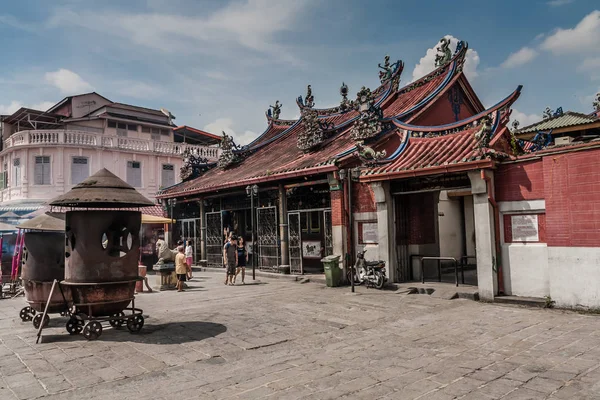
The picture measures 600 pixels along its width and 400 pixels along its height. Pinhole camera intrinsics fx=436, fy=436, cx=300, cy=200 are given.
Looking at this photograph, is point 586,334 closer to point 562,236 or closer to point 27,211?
point 562,236

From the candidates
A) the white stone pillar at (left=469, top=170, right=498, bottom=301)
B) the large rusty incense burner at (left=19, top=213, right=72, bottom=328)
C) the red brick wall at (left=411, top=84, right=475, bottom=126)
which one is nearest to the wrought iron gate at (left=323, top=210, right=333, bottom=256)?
the red brick wall at (left=411, top=84, right=475, bottom=126)

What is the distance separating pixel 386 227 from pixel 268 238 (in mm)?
5889

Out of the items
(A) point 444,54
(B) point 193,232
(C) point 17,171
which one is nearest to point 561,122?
(A) point 444,54

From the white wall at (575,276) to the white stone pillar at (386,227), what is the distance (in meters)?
4.36

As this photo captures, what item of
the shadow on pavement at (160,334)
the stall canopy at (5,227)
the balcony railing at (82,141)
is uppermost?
the balcony railing at (82,141)

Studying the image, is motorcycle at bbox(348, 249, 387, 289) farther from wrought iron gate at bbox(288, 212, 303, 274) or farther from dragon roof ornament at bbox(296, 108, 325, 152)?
dragon roof ornament at bbox(296, 108, 325, 152)

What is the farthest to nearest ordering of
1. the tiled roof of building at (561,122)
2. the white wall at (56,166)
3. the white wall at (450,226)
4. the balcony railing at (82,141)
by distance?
the balcony railing at (82,141), the white wall at (56,166), the tiled roof of building at (561,122), the white wall at (450,226)

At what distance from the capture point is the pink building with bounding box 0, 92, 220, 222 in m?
28.7

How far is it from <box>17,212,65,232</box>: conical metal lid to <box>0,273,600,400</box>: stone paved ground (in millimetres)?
2110

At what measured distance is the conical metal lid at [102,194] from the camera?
7.80 m

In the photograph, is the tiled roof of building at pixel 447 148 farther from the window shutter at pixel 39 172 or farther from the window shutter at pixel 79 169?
the window shutter at pixel 39 172

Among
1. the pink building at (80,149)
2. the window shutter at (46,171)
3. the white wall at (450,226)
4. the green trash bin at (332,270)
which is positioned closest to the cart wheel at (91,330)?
the green trash bin at (332,270)

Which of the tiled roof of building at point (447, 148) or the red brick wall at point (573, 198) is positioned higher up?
the tiled roof of building at point (447, 148)

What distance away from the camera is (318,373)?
5.68m
